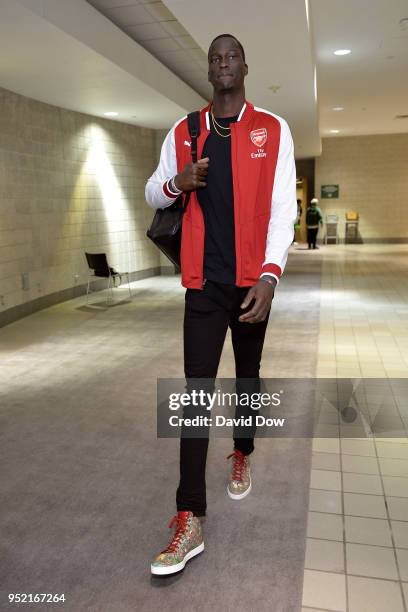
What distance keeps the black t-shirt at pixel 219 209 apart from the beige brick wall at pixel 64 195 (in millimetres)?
5016

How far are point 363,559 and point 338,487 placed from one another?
1.71 feet

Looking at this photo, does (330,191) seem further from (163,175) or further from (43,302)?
(163,175)

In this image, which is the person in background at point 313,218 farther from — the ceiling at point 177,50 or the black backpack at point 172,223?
the black backpack at point 172,223

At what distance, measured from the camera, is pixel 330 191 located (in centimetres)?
1898

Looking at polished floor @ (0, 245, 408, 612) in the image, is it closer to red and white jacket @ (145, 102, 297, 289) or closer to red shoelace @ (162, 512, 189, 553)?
red shoelace @ (162, 512, 189, 553)

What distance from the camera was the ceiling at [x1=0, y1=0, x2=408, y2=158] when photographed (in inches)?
183

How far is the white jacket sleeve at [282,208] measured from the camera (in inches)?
74.3

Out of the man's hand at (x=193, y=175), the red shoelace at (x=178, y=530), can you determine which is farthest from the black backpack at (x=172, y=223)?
the red shoelace at (x=178, y=530)

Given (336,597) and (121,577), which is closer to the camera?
(336,597)

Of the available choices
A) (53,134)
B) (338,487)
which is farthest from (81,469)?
(53,134)

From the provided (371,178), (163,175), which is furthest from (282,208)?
(371,178)

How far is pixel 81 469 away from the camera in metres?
2.62

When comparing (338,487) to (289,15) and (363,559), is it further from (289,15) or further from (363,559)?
(289,15)

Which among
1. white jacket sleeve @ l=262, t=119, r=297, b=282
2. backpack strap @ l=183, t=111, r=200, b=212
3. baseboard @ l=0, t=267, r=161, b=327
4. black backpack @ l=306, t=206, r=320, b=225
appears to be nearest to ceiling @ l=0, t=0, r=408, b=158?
baseboard @ l=0, t=267, r=161, b=327
